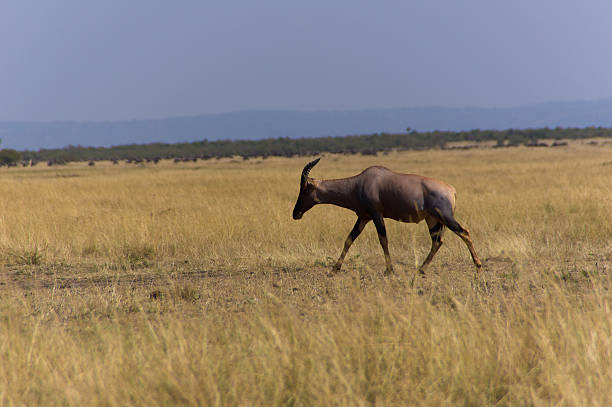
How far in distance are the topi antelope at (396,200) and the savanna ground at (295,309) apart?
0.57 meters

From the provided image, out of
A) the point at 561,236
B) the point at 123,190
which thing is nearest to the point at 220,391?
the point at 561,236

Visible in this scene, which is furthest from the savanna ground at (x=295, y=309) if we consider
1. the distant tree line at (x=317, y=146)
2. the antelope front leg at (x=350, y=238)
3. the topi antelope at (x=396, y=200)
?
the distant tree line at (x=317, y=146)

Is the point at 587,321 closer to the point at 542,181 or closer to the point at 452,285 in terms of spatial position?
the point at 452,285

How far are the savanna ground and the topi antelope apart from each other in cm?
57

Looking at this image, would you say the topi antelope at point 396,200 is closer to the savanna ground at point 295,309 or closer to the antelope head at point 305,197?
the antelope head at point 305,197

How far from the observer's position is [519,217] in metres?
13.7

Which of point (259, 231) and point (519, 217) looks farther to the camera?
point (519, 217)

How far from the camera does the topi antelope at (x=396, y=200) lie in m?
8.48

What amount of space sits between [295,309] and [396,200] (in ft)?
8.68

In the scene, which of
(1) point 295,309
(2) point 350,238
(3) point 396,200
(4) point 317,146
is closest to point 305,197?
(2) point 350,238

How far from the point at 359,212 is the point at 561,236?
4.63 m

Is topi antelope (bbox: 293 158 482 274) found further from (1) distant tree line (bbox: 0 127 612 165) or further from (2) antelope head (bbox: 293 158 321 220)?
(1) distant tree line (bbox: 0 127 612 165)

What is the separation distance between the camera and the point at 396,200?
8641 millimetres

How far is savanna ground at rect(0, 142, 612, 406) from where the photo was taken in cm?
435
